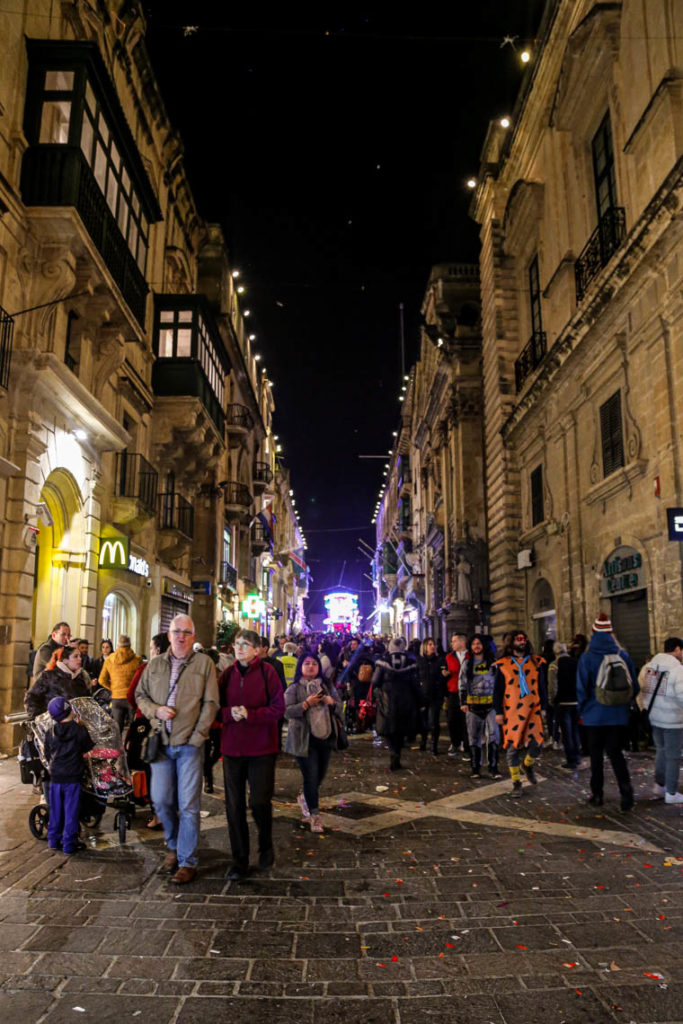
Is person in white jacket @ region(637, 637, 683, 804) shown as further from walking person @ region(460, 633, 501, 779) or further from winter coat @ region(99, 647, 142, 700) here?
winter coat @ region(99, 647, 142, 700)

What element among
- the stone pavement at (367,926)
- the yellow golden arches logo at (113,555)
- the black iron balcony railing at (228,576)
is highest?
the black iron balcony railing at (228,576)

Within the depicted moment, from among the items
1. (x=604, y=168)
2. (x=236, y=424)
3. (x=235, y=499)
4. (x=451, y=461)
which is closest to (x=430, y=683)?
(x=604, y=168)

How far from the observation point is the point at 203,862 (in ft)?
20.2

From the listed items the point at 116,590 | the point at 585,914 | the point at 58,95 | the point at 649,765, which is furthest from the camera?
the point at 116,590

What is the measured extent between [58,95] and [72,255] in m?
2.78

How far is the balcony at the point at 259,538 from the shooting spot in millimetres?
42688

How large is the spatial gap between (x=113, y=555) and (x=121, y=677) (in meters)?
7.01

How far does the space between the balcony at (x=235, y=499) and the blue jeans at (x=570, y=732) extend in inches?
903

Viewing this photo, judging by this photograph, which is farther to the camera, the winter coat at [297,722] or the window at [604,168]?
the window at [604,168]

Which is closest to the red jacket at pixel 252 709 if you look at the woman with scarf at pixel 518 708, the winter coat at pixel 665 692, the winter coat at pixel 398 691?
the woman with scarf at pixel 518 708

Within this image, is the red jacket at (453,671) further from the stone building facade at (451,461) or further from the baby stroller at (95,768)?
the stone building facade at (451,461)

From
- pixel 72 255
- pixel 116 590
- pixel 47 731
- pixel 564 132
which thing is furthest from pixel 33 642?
pixel 564 132

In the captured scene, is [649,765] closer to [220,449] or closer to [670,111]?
[670,111]

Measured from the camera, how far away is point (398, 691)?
11016 mm
